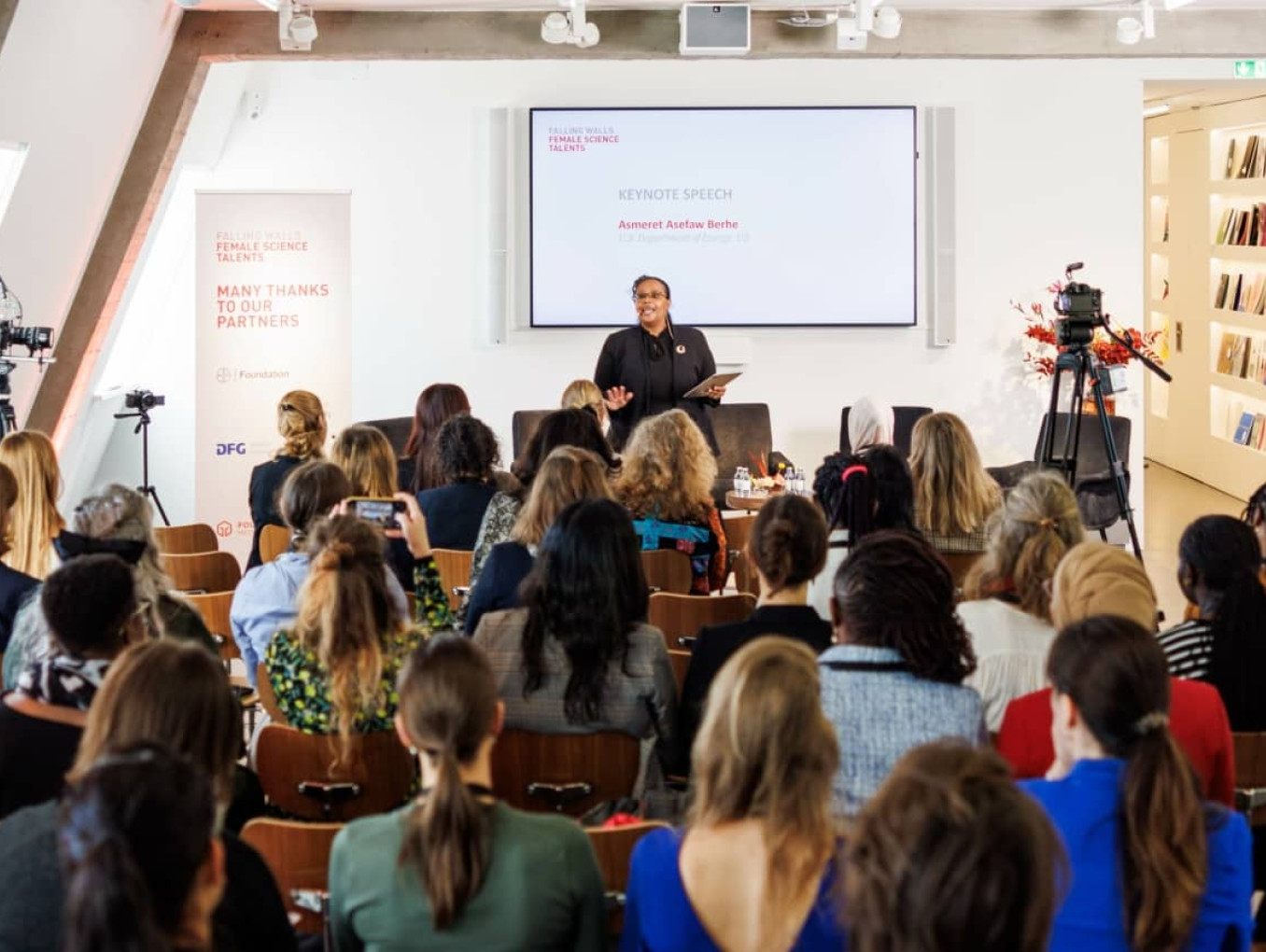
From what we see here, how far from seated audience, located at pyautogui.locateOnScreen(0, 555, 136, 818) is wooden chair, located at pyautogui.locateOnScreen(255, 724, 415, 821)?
44 centimetres

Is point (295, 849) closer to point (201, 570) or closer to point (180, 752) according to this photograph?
point (180, 752)

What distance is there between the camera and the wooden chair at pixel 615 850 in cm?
267

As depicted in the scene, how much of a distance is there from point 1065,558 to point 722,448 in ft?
18.9

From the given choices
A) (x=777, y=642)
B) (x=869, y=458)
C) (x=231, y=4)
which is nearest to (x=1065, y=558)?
(x=777, y=642)

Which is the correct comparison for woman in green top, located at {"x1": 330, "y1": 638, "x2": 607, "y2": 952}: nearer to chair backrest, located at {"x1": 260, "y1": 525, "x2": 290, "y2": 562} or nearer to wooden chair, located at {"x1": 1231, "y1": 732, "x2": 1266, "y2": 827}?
wooden chair, located at {"x1": 1231, "y1": 732, "x2": 1266, "y2": 827}

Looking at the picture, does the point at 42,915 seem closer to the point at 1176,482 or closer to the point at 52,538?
the point at 52,538

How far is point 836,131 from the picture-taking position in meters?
9.47

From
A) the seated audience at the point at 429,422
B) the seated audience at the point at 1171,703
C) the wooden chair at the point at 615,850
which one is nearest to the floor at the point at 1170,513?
the seated audience at the point at 429,422

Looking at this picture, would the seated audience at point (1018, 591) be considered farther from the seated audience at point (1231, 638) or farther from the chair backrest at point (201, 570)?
the chair backrest at point (201, 570)

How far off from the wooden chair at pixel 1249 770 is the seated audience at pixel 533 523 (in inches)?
67.2

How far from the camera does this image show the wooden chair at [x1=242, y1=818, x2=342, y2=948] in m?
2.73

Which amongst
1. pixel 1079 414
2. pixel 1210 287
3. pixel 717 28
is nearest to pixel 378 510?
pixel 1079 414

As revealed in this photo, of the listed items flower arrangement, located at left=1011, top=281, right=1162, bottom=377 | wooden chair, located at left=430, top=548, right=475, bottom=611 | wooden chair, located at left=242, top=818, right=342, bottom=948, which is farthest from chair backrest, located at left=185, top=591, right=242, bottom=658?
flower arrangement, located at left=1011, top=281, right=1162, bottom=377

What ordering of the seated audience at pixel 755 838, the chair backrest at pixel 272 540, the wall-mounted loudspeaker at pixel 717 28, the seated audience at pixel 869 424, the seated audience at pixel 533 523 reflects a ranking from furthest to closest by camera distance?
1. the wall-mounted loudspeaker at pixel 717 28
2. the seated audience at pixel 869 424
3. the chair backrest at pixel 272 540
4. the seated audience at pixel 533 523
5. the seated audience at pixel 755 838
